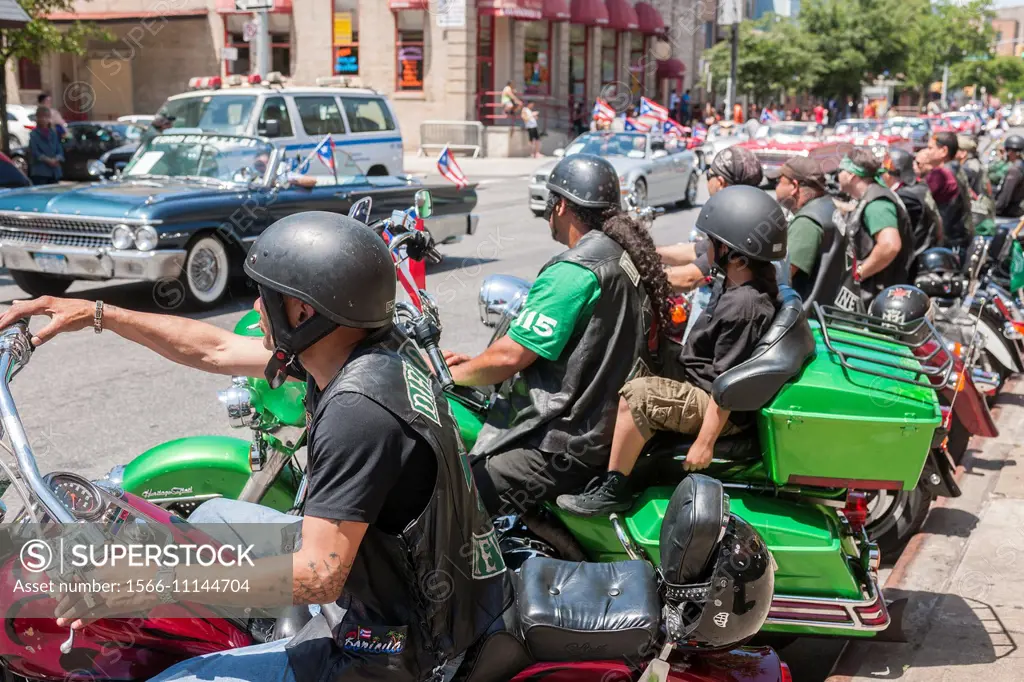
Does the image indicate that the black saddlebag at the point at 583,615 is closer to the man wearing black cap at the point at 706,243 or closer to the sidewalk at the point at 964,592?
the sidewalk at the point at 964,592

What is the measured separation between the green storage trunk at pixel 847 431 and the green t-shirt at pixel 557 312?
717 millimetres

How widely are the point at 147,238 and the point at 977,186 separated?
867 centimetres

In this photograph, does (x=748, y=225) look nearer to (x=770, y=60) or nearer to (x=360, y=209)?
(x=360, y=209)

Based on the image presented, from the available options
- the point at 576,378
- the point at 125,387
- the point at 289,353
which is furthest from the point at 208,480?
the point at 125,387

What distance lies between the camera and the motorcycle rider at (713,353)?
3773 millimetres

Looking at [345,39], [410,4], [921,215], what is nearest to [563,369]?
[921,215]

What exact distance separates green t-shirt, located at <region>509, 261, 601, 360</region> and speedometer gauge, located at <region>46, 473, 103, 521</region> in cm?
162

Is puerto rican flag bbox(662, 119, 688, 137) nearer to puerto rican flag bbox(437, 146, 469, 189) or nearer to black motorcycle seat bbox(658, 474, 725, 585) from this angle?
puerto rican flag bbox(437, 146, 469, 189)

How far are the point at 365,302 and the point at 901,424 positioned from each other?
2.10 metres

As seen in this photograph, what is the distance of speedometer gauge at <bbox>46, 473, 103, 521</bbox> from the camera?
2.54m

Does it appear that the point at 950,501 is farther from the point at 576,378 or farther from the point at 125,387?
the point at 125,387

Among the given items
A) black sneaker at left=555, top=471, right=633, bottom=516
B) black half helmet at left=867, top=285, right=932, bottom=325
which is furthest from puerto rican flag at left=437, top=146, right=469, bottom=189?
black sneaker at left=555, top=471, right=633, bottom=516

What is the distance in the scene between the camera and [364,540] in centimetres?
236

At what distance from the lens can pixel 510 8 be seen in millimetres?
34500
